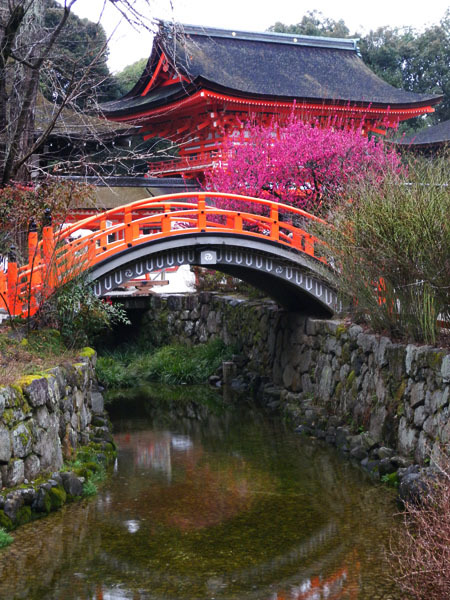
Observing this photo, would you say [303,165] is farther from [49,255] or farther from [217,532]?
[217,532]

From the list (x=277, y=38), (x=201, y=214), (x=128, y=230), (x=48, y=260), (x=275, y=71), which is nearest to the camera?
(x=48, y=260)

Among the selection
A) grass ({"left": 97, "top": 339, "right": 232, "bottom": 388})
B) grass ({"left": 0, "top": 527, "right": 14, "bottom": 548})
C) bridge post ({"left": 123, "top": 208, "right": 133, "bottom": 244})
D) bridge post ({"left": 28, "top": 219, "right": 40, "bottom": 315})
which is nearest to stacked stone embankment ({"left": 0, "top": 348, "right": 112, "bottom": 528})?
grass ({"left": 0, "top": 527, "right": 14, "bottom": 548})

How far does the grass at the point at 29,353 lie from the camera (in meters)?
9.70

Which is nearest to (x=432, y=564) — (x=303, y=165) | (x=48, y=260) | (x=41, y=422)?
(x=41, y=422)

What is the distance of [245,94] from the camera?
22609 millimetres

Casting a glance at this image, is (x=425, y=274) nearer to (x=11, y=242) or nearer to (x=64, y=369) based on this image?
Result: (x=64, y=369)

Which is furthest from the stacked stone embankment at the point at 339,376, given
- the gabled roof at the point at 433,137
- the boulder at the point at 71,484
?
the gabled roof at the point at 433,137

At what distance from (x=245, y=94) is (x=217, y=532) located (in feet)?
51.8

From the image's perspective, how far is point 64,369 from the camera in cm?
1073

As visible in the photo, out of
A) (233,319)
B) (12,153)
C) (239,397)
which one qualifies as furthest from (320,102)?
(12,153)

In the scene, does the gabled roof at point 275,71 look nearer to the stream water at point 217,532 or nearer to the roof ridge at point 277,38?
the roof ridge at point 277,38

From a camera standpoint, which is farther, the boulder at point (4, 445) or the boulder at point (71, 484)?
the boulder at point (71, 484)

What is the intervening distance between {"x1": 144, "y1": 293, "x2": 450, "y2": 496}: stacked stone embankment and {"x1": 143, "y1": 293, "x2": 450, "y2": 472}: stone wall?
0.01 metres

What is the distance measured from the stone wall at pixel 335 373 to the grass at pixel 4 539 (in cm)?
449
